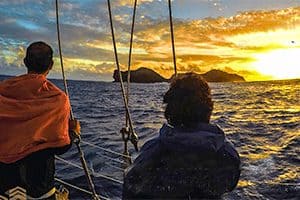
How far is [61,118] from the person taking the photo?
11.1 feet

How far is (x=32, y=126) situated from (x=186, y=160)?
1.29 meters

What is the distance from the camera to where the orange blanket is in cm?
326

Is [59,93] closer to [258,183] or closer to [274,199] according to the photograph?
[274,199]

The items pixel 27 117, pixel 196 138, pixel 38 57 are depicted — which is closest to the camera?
pixel 196 138

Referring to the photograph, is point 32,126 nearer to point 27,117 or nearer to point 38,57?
point 27,117

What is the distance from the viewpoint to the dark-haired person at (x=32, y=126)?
3266mm

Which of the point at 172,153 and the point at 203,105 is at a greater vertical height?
the point at 203,105

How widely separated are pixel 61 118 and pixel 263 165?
863cm

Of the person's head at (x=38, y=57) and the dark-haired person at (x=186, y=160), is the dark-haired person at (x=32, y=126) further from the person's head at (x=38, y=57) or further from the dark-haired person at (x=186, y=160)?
the dark-haired person at (x=186, y=160)

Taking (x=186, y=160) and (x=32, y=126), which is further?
(x=32, y=126)

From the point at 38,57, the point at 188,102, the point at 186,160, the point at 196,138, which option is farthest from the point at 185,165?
the point at 38,57

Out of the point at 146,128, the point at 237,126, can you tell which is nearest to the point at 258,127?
the point at 237,126

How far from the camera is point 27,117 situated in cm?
326

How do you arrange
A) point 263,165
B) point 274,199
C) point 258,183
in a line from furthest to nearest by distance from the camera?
point 263,165
point 258,183
point 274,199
